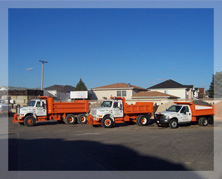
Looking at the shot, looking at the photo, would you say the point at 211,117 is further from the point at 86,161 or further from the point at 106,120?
the point at 86,161

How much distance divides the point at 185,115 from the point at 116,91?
102ft

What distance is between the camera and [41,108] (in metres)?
21.0

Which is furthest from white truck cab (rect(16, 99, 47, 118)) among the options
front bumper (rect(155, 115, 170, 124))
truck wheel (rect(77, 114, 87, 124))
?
front bumper (rect(155, 115, 170, 124))

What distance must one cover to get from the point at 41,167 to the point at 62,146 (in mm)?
3465

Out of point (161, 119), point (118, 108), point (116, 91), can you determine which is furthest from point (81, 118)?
point (116, 91)

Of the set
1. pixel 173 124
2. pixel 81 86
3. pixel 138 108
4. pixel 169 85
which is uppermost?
pixel 81 86

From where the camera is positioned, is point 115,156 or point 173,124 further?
point 173,124

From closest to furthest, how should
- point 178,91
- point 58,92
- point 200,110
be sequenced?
point 200,110 → point 178,91 → point 58,92

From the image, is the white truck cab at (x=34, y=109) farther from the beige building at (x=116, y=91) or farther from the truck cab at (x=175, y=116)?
the beige building at (x=116, y=91)

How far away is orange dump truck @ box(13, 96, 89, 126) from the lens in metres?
20.4

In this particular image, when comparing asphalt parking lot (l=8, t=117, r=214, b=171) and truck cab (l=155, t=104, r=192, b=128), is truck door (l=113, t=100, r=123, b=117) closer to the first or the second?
truck cab (l=155, t=104, r=192, b=128)

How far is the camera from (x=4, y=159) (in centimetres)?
843

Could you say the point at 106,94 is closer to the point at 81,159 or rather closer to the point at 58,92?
the point at 58,92

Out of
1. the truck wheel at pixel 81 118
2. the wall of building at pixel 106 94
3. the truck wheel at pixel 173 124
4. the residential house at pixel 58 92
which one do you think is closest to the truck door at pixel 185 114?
the truck wheel at pixel 173 124
